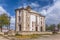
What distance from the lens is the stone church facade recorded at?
17403 millimetres

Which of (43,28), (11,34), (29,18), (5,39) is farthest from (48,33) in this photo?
(5,39)

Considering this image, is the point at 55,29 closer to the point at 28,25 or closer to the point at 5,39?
the point at 28,25

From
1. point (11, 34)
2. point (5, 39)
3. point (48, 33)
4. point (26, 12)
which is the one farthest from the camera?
point (26, 12)

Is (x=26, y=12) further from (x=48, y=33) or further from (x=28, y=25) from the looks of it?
(x=48, y=33)

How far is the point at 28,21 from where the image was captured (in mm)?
17766

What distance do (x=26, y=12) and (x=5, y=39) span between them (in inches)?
200

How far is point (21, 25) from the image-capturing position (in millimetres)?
17531

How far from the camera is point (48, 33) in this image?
17203mm

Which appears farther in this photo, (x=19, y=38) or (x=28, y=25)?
(x=28, y=25)

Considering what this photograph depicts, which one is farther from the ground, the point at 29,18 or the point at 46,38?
the point at 29,18

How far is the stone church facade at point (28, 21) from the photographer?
17.4 m

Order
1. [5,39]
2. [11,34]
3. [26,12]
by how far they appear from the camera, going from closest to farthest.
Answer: [5,39], [11,34], [26,12]

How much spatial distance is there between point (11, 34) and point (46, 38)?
2.92 metres

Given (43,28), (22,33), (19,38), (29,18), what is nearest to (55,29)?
(43,28)
